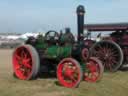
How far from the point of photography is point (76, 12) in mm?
11430

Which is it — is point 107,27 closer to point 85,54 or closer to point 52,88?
point 85,54

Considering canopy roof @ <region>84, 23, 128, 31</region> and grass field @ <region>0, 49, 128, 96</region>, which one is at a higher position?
canopy roof @ <region>84, 23, 128, 31</region>

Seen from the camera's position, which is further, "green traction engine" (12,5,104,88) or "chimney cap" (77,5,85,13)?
"chimney cap" (77,5,85,13)

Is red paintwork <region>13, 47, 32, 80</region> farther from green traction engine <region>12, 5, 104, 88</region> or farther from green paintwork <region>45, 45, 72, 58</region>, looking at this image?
green paintwork <region>45, 45, 72, 58</region>

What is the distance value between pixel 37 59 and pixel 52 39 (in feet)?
2.98

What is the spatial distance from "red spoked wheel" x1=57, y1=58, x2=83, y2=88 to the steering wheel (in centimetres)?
142

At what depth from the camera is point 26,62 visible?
11336 millimetres

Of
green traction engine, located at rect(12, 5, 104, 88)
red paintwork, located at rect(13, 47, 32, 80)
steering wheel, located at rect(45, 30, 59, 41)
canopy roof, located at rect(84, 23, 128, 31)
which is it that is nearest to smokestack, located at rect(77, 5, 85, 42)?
green traction engine, located at rect(12, 5, 104, 88)

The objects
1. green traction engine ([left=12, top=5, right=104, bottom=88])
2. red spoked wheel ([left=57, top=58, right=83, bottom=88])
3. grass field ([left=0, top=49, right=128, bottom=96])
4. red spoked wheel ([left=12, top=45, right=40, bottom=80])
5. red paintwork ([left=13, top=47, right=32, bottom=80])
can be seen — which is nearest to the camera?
grass field ([left=0, top=49, right=128, bottom=96])

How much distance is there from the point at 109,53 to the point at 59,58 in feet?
13.1

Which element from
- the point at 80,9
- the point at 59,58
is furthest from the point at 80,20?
the point at 59,58

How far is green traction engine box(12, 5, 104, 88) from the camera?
10266 mm

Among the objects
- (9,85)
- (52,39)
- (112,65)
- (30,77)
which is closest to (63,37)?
(52,39)

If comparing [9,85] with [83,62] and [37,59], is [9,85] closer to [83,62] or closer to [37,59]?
[37,59]
